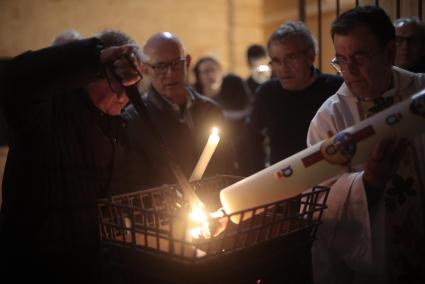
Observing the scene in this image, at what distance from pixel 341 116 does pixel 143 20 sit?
5988mm

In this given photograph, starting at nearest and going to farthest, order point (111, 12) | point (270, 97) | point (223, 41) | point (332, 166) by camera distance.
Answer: point (332, 166) < point (270, 97) < point (111, 12) < point (223, 41)

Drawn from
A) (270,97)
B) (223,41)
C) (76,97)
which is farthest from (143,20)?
(76,97)

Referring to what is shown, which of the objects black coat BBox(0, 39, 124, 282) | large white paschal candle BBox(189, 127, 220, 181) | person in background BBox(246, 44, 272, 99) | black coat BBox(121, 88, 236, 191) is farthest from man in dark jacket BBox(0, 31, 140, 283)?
person in background BBox(246, 44, 272, 99)

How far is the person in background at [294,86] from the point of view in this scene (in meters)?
3.68

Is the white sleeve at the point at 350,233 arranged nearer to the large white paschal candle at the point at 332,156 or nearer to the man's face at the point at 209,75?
the large white paschal candle at the point at 332,156

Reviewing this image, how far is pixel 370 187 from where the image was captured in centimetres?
187

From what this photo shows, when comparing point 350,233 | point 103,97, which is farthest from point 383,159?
point 103,97

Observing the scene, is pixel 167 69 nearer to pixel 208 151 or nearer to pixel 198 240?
pixel 208 151

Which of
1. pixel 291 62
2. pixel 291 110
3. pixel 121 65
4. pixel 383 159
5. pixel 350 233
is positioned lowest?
pixel 350 233

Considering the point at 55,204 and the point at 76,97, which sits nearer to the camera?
the point at 55,204

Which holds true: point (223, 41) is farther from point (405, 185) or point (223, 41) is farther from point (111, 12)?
point (405, 185)

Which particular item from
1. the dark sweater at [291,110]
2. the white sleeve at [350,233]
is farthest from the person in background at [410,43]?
the white sleeve at [350,233]

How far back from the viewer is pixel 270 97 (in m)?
3.97

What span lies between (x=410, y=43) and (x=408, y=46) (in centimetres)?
3
